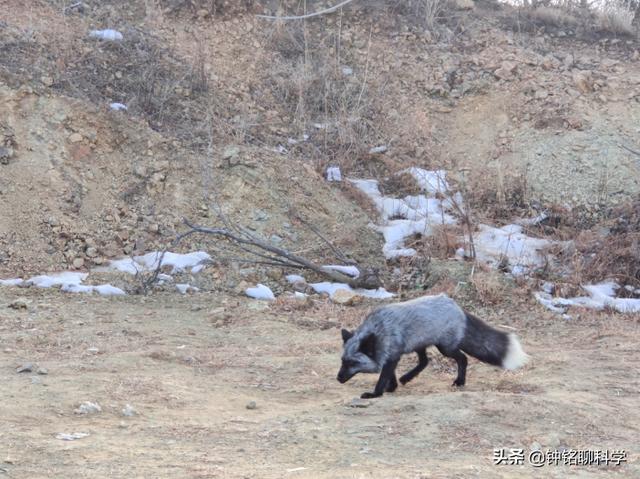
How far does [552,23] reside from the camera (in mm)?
17797

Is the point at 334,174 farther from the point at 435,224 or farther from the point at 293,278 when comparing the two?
the point at 293,278

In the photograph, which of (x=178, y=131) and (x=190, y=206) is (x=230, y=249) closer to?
(x=190, y=206)

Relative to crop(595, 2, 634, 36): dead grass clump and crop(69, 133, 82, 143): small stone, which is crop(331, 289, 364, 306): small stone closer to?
crop(69, 133, 82, 143): small stone

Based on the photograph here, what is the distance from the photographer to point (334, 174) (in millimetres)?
13539

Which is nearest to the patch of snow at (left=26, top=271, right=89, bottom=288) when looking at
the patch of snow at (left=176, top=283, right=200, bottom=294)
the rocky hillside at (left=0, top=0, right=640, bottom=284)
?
the rocky hillside at (left=0, top=0, right=640, bottom=284)

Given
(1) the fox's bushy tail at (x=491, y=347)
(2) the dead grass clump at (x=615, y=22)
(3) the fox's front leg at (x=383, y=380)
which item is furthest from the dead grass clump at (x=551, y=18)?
(3) the fox's front leg at (x=383, y=380)

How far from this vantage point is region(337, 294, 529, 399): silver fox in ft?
22.7

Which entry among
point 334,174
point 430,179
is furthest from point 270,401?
point 430,179

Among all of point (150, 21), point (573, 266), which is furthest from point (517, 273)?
point (150, 21)

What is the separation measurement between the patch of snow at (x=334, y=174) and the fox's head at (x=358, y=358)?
6697 mm

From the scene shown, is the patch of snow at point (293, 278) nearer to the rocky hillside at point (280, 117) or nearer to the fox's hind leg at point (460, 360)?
the rocky hillside at point (280, 117)

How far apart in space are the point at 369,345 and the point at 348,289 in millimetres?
4053

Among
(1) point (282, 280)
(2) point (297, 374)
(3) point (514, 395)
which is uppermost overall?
(3) point (514, 395)

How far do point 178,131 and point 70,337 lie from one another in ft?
18.1
